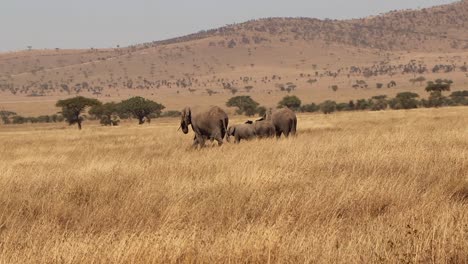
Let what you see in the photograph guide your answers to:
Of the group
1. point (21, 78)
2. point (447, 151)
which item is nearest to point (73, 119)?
point (447, 151)

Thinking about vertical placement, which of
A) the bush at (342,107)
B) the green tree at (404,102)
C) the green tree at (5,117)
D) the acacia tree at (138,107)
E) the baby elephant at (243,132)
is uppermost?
the baby elephant at (243,132)

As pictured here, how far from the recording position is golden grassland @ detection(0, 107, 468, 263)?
3801 mm

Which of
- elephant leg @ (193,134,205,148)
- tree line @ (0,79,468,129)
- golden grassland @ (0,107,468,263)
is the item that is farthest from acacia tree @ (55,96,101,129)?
golden grassland @ (0,107,468,263)

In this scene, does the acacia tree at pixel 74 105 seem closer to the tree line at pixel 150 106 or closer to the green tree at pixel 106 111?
the tree line at pixel 150 106

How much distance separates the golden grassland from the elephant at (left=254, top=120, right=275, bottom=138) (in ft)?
30.4

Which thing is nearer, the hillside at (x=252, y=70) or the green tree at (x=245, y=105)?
the green tree at (x=245, y=105)

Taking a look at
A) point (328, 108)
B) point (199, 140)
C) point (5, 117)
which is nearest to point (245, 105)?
point (328, 108)

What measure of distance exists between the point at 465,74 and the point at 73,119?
107m

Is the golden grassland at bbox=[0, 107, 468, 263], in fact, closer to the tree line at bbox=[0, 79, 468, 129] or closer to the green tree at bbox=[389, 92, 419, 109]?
the tree line at bbox=[0, 79, 468, 129]

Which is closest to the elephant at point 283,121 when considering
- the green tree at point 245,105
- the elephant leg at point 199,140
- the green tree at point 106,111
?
the elephant leg at point 199,140

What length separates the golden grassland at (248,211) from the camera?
3.80m

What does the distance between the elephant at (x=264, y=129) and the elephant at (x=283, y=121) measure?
1.25 feet

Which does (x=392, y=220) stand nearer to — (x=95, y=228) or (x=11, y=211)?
(x=95, y=228)

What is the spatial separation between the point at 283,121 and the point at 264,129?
942 millimetres
